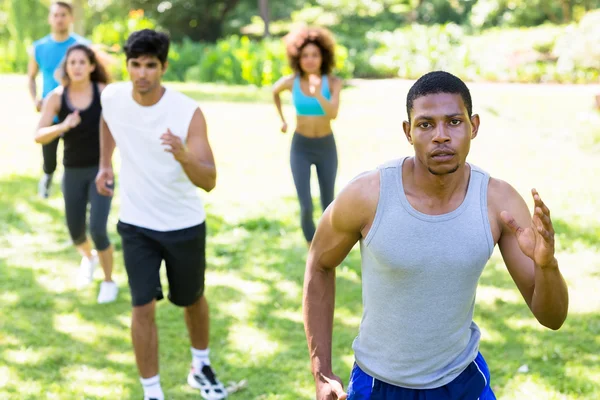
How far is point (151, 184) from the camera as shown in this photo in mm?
4523

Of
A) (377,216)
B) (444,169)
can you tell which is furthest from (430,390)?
(444,169)

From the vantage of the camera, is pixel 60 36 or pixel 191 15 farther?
pixel 191 15

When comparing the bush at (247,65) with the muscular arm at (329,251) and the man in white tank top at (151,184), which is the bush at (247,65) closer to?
the man in white tank top at (151,184)

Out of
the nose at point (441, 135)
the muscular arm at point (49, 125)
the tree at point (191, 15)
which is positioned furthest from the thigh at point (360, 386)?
the tree at point (191, 15)

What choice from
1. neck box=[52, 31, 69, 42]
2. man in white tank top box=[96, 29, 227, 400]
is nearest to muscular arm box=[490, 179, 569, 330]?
man in white tank top box=[96, 29, 227, 400]

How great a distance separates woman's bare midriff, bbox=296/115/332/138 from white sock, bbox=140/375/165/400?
3.07 metres

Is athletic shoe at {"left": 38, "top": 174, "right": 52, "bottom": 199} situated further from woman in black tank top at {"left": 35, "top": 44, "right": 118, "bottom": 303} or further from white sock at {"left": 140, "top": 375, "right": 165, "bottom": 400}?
white sock at {"left": 140, "top": 375, "right": 165, "bottom": 400}

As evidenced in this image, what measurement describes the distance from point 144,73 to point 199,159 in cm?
57

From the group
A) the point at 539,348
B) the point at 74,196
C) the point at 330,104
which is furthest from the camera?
the point at 330,104

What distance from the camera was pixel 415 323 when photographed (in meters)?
2.74

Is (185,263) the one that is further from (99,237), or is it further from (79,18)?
(79,18)

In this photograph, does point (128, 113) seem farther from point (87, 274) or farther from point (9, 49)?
point (9, 49)

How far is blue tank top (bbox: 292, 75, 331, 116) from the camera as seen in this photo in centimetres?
715

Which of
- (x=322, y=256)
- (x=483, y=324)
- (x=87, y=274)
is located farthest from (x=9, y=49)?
(x=322, y=256)
